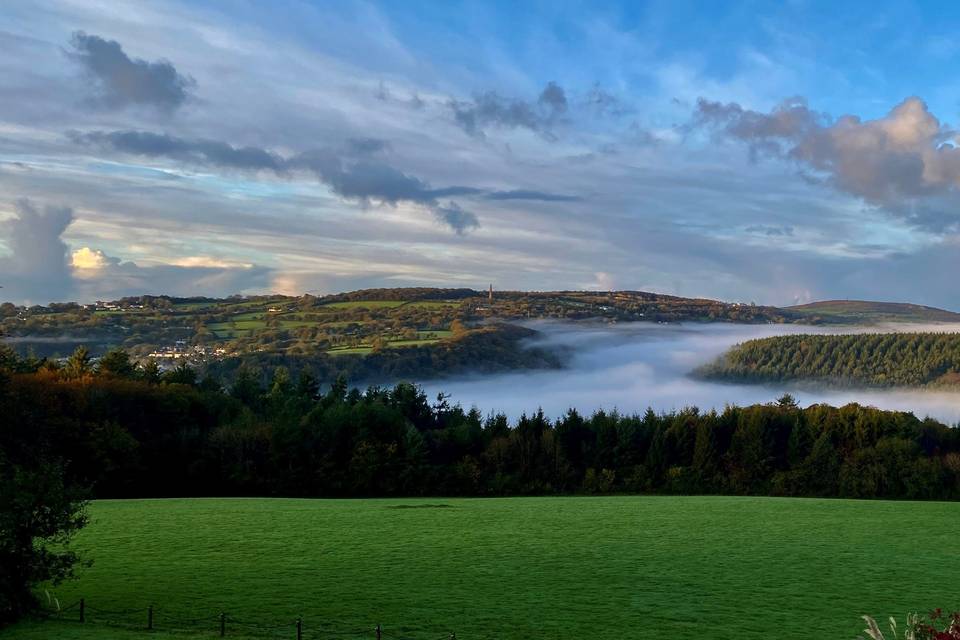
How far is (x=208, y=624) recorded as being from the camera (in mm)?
19656

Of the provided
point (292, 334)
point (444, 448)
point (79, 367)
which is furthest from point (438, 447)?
point (292, 334)

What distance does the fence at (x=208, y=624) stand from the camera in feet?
62.0

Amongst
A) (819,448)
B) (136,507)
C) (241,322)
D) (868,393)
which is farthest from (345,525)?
(868,393)

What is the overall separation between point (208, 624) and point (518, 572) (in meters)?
10.5

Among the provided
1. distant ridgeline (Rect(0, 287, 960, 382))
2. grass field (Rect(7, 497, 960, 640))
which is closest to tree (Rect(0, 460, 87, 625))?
grass field (Rect(7, 497, 960, 640))

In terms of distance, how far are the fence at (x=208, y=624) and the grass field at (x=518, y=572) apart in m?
0.20

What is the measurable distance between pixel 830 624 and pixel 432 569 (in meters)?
12.0

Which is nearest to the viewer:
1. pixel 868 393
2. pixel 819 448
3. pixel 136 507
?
pixel 136 507

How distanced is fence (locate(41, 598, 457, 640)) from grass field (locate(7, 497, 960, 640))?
20 cm

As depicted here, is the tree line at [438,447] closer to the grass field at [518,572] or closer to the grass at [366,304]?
the grass field at [518,572]

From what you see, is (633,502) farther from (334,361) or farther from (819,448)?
(334,361)

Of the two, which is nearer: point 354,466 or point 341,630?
point 341,630

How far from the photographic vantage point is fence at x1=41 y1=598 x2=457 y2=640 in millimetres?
18891

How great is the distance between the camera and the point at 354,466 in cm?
6862
